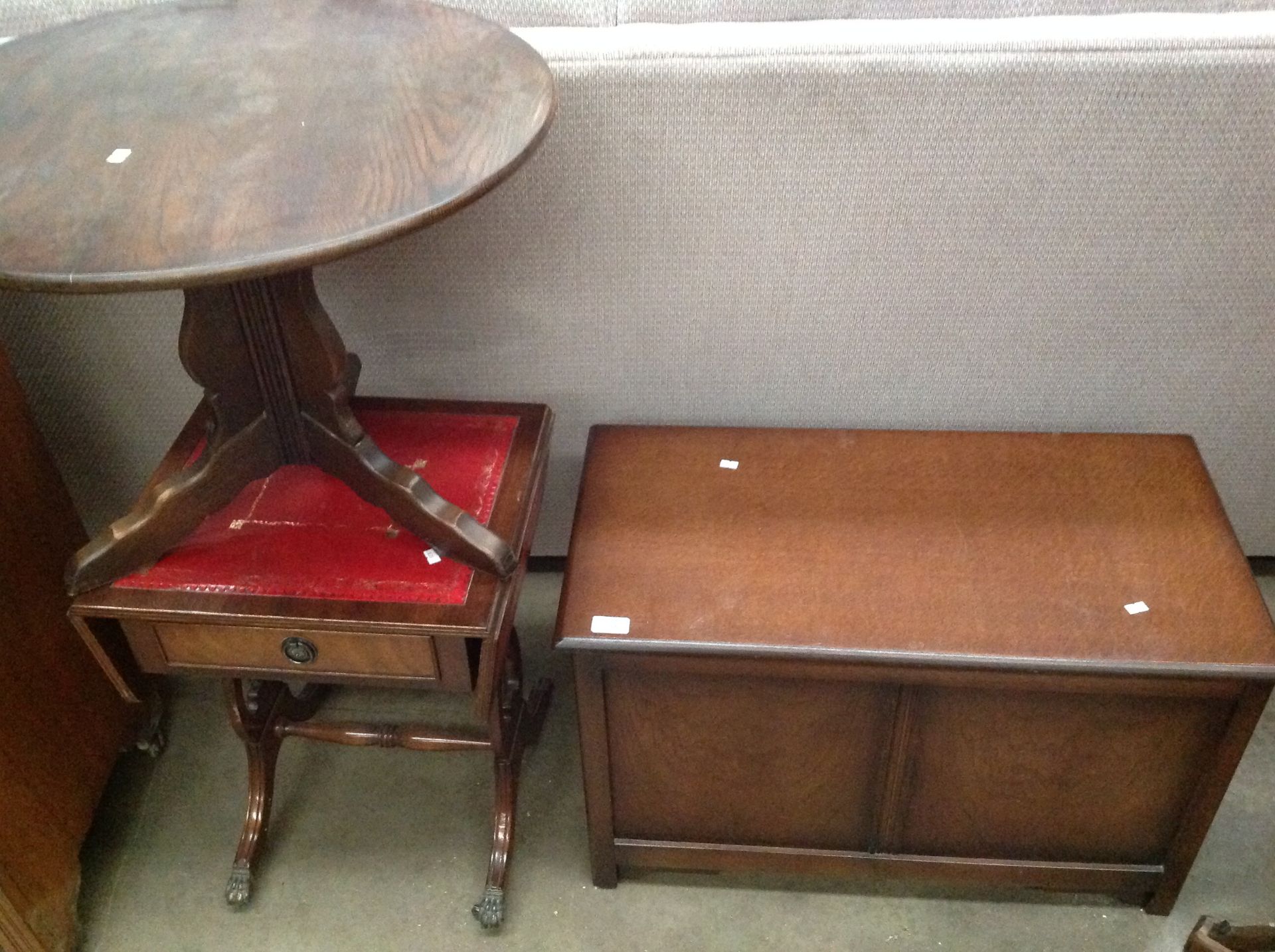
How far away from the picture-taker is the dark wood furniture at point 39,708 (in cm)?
127

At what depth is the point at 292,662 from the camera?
1126mm

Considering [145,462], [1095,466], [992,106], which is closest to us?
[992,106]

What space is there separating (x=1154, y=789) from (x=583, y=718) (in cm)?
67

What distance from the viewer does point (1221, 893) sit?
1408mm

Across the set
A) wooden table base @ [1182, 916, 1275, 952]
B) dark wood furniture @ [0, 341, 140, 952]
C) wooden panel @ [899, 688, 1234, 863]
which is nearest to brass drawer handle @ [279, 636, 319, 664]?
dark wood furniture @ [0, 341, 140, 952]

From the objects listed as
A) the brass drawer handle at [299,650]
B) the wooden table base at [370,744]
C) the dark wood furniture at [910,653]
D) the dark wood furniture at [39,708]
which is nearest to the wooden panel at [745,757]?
the dark wood furniture at [910,653]

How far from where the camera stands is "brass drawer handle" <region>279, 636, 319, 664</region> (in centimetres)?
→ 110

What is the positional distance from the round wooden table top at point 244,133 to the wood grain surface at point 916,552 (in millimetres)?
512

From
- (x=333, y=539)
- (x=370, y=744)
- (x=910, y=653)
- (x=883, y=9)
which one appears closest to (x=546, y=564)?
(x=370, y=744)

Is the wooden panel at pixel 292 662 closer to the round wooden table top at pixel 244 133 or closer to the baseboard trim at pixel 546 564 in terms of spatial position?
the round wooden table top at pixel 244 133

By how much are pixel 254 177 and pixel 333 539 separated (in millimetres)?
442

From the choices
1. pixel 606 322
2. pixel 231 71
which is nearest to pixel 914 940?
pixel 606 322

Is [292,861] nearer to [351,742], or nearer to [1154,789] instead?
[351,742]

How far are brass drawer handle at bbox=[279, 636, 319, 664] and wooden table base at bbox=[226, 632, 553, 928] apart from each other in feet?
1.02
